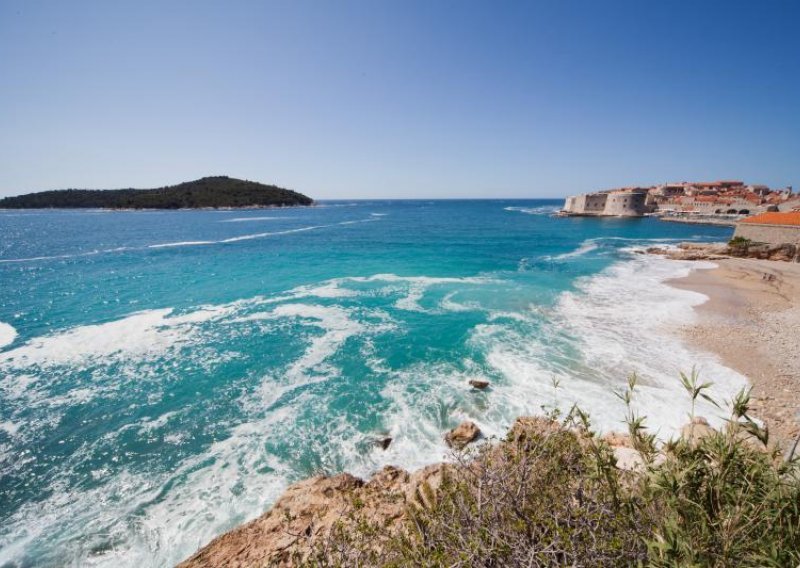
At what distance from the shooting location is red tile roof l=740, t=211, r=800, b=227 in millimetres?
36728

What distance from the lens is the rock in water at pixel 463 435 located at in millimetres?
10703

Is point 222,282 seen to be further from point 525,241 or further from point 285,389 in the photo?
point 525,241

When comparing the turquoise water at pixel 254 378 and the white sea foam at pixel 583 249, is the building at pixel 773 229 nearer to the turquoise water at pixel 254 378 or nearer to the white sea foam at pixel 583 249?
the white sea foam at pixel 583 249

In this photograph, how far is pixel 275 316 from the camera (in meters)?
21.5

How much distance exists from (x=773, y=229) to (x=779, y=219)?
1.86 m

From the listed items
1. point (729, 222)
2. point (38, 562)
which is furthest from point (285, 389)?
point (729, 222)

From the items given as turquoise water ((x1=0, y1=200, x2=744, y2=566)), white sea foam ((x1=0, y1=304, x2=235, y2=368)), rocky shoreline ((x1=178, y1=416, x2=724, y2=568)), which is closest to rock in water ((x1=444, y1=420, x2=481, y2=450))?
turquoise water ((x1=0, y1=200, x2=744, y2=566))

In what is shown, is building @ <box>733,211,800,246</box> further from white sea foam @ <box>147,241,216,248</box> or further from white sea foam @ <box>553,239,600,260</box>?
white sea foam @ <box>147,241,216,248</box>

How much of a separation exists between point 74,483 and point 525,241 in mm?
58045

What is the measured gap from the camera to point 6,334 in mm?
18547

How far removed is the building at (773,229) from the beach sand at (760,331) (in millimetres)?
7908

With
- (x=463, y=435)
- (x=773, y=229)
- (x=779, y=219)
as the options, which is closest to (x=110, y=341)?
(x=463, y=435)

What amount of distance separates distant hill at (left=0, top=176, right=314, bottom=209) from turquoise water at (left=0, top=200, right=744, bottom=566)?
451 feet

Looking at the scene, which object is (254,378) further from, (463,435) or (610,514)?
(610,514)
